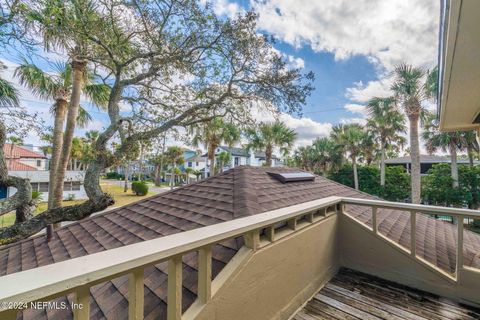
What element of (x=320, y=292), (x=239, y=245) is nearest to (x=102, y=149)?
(x=239, y=245)

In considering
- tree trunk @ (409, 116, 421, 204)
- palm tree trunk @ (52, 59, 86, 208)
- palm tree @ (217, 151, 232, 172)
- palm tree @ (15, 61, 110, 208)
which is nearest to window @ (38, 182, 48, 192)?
palm tree @ (15, 61, 110, 208)

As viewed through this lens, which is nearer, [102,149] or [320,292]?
[320,292]

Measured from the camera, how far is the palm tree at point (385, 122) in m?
13.6

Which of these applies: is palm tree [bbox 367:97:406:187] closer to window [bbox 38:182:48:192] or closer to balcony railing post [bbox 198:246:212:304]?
balcony railing post [bbox 198:246:212:304]

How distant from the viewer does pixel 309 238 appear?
2527mm

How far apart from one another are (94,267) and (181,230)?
1.68 m

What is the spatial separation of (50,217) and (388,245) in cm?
737

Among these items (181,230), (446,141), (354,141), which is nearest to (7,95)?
(181,230)

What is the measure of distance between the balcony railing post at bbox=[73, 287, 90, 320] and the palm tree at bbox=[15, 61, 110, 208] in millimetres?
8067

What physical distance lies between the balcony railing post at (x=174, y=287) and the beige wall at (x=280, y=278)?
18cm

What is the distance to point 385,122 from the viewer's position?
1491cm

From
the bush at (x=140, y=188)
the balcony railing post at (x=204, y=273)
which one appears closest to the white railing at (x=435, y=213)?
the balcony railing post at (x=204, y=273)

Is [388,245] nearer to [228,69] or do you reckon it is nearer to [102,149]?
[228,69]

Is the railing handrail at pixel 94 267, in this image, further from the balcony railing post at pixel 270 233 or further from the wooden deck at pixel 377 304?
the wooden deck at pixel 377 304
